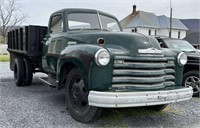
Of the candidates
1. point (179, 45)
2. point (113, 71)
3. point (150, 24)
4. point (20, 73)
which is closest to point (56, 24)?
point (20, 73)

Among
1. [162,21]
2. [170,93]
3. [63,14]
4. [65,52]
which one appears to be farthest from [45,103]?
[162,21]

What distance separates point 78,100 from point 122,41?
132 centimetres

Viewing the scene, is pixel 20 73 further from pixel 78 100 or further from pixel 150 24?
pixel 150 24

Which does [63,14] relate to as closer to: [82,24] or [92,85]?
[82,24]

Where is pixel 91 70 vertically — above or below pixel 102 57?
below

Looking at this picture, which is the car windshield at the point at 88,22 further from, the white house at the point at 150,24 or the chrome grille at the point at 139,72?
the white house at the point at 150,24

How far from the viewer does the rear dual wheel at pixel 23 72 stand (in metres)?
8.05

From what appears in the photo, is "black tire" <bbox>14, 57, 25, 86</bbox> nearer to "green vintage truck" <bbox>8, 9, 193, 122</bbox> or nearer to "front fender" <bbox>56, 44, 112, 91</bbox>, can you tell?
"green vintage truck" <bbox>8, 9, 193, 122</bbox>

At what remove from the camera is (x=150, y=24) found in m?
53.2

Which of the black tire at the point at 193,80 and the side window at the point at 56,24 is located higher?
the side window at the point at 56,24

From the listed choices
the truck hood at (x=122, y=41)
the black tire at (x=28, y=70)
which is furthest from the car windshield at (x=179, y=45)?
the black tire at (x=28, y=70)

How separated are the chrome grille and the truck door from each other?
1.85 m

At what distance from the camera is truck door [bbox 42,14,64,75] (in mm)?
5820

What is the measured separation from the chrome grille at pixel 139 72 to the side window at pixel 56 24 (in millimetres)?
2275
